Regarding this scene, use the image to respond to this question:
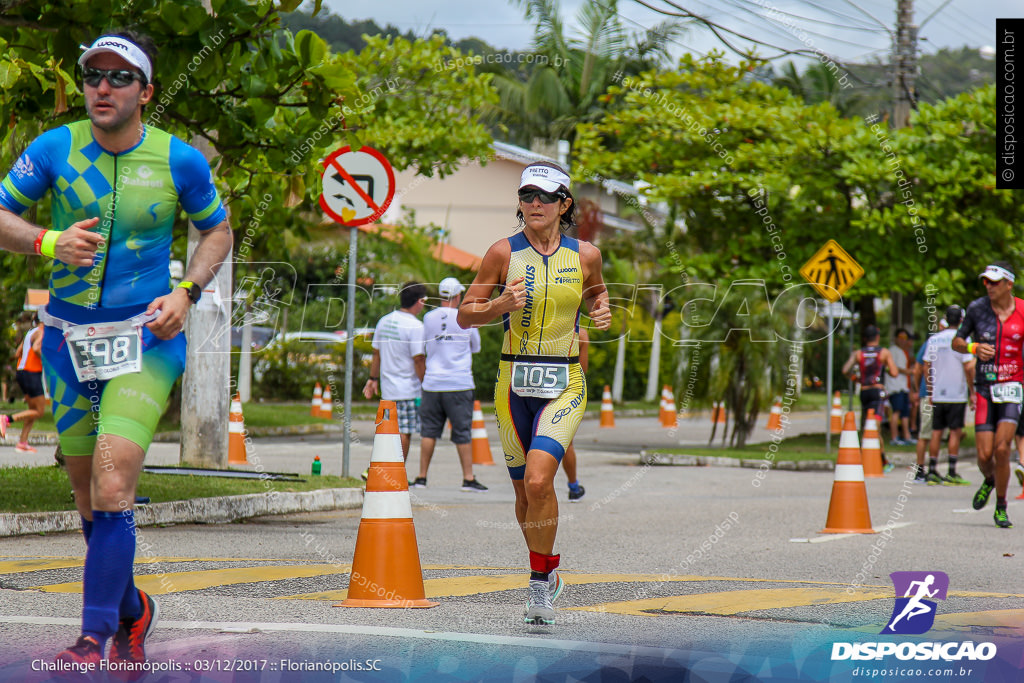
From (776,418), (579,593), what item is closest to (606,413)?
(776,418)

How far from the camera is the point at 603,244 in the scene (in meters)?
40.4

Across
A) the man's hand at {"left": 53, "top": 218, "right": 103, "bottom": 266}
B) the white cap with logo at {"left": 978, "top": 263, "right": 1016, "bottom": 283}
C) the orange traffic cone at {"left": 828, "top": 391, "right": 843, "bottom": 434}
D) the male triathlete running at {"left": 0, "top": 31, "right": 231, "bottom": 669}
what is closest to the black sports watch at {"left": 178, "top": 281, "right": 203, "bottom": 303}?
the male triathlete running at {"left": 0, "top": 31, "right": 231, "bottom": 669}

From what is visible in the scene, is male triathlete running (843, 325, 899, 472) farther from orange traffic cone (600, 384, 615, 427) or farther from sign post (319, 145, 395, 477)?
sign post (319, 145, 395, 477)

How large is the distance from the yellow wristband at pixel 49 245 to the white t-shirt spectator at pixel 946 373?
12.4 metres

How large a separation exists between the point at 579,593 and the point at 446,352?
6447 millimetres

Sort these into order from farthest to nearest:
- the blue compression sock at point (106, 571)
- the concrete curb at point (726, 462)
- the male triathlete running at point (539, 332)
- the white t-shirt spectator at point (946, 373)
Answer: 1. the concrete curb at point (726, 462)
2. the white t-shirt spectator at point (946, 373)
3. the male triathlete running at point (539, 332)
4. the blue compression sock at point (106, 571)

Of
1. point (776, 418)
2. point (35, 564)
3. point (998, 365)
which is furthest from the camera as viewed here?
point (776, 418)

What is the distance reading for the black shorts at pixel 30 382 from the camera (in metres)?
15.6

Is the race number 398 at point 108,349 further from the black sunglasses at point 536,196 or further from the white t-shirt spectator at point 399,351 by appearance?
the white t-shirt spectator at point 399,351

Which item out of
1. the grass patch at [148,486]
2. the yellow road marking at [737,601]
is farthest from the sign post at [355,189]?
the yellow road marking at [737,601]

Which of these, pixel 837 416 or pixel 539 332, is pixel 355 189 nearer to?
pixel 539 332

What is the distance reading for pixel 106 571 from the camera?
389cm

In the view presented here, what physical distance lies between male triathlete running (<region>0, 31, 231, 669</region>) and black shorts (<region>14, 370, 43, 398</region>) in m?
12.1

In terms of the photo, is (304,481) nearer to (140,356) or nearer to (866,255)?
(140,356)
